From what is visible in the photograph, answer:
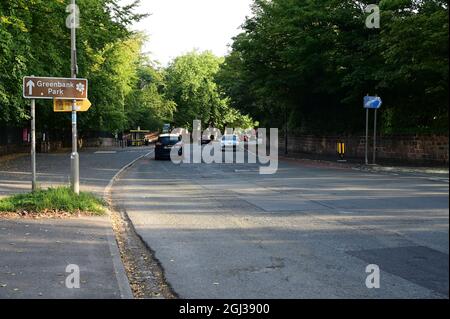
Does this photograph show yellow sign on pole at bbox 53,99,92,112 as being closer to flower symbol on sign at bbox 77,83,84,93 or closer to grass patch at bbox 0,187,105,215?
flower symbol on sign at bbox 77,83,84,93

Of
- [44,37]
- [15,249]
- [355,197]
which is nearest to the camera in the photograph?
[15,249]

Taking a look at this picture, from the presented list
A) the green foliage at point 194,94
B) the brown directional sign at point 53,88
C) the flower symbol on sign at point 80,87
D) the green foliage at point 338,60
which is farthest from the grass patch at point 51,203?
the green foliage at point 194,94

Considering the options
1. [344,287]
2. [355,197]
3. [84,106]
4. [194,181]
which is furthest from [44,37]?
[344,287]

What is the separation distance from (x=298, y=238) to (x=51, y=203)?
17.5 feet

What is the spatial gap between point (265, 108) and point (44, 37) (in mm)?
23723

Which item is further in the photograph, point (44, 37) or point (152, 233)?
point (44, 37)

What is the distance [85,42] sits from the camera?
30000 millimetres

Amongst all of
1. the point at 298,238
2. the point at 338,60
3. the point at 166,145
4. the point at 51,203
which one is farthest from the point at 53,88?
the point at 166,145

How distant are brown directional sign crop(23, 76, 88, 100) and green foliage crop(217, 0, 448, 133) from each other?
12.2 meters

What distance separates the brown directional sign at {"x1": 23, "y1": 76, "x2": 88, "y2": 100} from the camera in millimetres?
12055

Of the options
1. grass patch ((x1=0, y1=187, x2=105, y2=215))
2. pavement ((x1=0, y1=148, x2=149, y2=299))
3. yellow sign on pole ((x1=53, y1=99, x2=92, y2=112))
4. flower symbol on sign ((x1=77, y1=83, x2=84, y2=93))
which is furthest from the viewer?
yellow sign on pole ((x1=53, y1=99, x2=92, y2=112))

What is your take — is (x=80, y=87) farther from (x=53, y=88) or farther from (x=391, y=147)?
(x=391, y=147)

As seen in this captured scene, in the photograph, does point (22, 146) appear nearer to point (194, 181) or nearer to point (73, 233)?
point (194, 181)

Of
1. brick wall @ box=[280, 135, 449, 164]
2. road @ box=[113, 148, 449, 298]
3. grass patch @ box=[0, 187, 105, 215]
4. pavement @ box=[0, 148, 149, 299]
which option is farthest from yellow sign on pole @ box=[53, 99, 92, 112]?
brick wall @ box=[280, 135, 449, 164]
